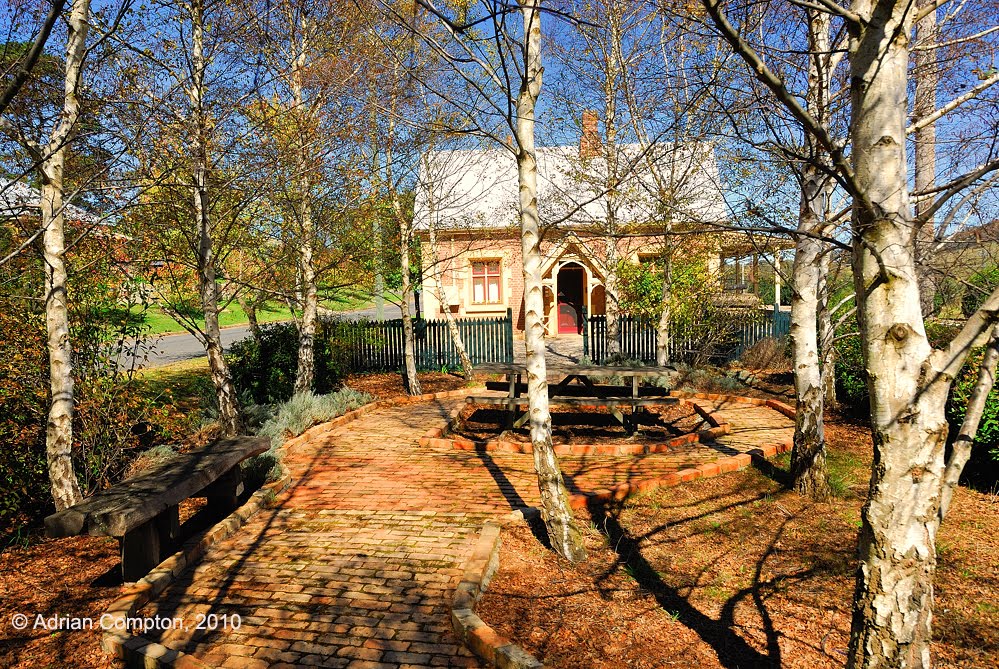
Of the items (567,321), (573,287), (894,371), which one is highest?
(573,287)

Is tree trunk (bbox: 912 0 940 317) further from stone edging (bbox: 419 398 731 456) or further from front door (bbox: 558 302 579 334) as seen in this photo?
front door (bbox: 558 302 579 334)

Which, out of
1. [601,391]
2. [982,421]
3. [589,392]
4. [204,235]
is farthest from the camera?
[601,391]

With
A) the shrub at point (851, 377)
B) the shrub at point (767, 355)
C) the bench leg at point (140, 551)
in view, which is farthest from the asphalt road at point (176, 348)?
the shrub at point (851, 377)

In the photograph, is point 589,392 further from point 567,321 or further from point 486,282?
point 567,321

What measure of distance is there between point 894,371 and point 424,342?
525 inches

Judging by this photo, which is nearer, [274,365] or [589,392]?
[589,392]

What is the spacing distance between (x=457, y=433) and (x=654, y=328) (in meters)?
7.68

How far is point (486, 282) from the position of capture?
20891 mm

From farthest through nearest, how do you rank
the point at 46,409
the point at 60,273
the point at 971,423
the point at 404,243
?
the point at 404,243 → the point at 46,409 → the point at 60,273 → the point at 971,423

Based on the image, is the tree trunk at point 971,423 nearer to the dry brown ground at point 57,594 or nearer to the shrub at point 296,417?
the dry brown ground at point 57,594

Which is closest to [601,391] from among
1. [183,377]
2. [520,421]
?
[520,421]

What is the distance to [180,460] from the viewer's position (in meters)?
5.57

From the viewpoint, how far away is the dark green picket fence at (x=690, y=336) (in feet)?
46.2

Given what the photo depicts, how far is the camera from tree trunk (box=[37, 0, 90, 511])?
496cm
